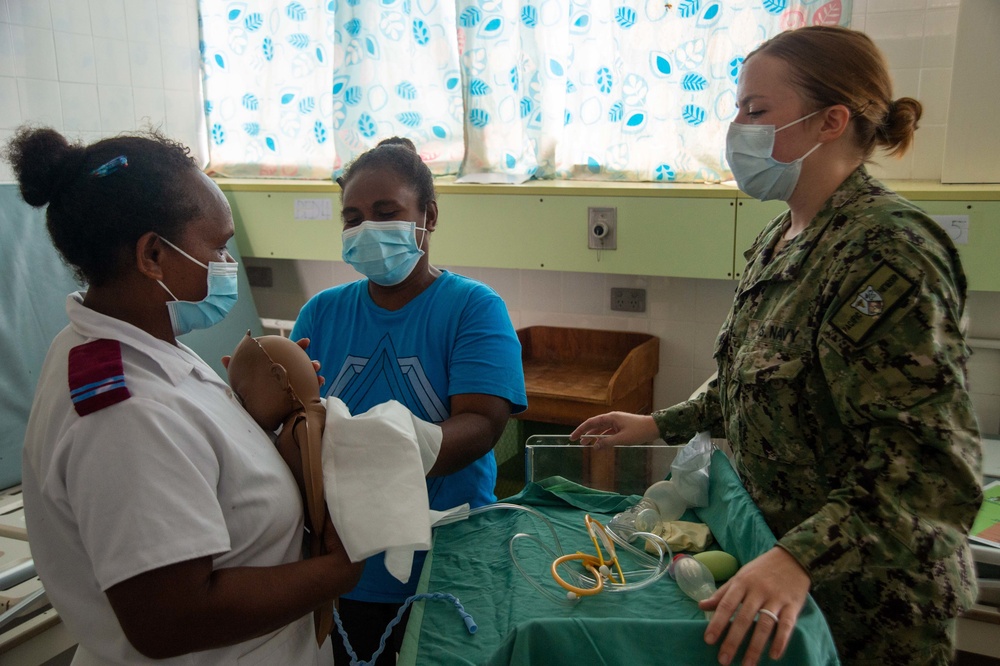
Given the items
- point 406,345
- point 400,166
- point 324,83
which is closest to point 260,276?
point 324,83

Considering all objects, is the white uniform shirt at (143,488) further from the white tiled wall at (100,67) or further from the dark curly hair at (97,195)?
the white tiled wall at (100,67)

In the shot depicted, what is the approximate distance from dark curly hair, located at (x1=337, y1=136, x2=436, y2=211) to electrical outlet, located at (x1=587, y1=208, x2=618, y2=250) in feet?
3.98

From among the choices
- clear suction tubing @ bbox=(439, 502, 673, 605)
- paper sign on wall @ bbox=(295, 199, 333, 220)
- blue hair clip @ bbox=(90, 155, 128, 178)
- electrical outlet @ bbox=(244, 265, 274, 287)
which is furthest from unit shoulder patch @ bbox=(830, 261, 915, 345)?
electrical outlet @ bbox=(244, 265, 274, 287)

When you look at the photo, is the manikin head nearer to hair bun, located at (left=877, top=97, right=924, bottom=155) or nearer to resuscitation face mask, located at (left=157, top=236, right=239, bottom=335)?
resuscitation face mask, located at (left=157, top=236, right=239, bottom=335)

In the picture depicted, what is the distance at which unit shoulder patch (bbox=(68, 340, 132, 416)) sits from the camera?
2.79ft

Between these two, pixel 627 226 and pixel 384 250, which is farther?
pixel 627 226

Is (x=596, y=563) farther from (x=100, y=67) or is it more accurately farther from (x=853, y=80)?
(x=100, y=67)

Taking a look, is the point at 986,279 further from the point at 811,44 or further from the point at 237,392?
the point at 237,392

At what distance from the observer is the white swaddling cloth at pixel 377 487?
3.18 ft

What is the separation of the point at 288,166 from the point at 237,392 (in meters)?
2.81

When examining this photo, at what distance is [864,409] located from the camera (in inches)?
40.1

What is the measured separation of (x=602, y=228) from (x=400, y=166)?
4.30 ft

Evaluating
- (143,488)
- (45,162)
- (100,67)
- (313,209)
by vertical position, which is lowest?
(143,488)

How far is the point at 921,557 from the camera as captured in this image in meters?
0.99
